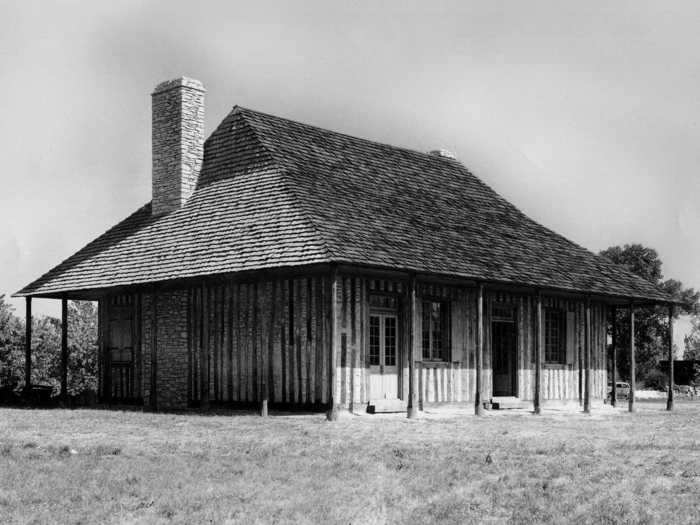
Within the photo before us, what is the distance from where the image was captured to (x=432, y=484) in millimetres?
12977

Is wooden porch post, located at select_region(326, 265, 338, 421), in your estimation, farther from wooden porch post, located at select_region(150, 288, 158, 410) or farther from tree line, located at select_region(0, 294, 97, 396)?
tree line, located at select_region(0, 294, 97, 396)

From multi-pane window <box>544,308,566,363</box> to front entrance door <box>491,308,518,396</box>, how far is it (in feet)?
4.39

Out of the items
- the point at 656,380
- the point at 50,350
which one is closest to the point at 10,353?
the point at 50,350

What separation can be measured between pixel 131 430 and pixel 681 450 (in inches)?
333

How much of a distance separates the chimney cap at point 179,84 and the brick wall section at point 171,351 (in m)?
5.05

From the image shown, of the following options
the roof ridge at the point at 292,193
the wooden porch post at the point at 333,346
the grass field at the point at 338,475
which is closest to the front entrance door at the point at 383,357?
the wooden porch post at the point at 333,346

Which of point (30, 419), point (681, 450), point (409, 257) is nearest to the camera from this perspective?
point (681, 450)

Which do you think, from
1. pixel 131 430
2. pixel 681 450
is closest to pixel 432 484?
pixel 681 450

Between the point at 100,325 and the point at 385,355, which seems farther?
the point at 100,325

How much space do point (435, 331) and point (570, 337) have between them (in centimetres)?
548

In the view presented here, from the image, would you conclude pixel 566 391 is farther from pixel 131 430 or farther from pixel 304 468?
pixel 304 468

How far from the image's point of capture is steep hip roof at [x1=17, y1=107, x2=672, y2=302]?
73.9 feet

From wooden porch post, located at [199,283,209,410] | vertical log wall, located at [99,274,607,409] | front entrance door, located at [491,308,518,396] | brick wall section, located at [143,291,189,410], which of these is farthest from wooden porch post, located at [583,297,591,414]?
brick wall section, located at [143,291,189,410]

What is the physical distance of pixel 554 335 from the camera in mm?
29125
